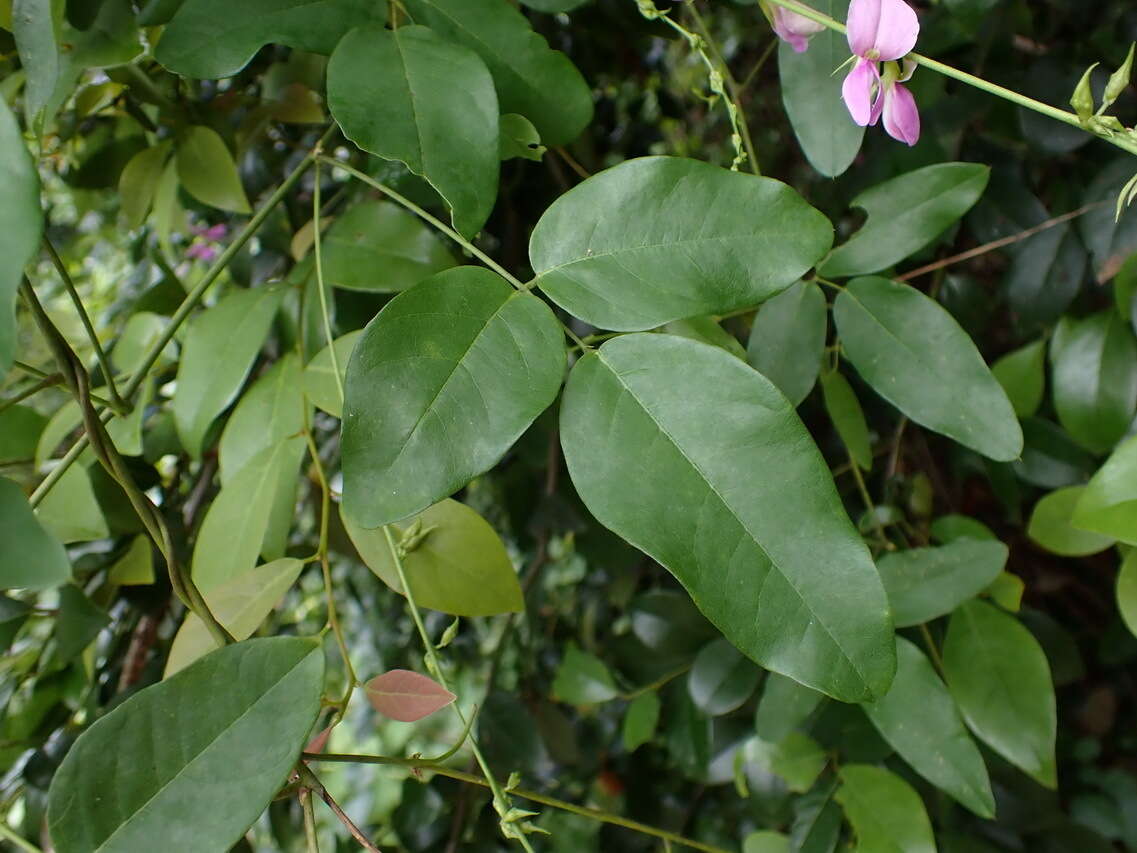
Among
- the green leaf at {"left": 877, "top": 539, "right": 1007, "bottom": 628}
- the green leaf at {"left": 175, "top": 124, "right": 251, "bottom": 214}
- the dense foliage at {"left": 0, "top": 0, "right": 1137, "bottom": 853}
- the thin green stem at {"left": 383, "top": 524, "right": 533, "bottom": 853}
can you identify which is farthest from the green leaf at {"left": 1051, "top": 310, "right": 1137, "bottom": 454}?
the green leaf at {"left": 175, "top": 124, "right": 251, "bottom": 214}

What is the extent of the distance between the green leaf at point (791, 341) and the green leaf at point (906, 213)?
3 centimetres

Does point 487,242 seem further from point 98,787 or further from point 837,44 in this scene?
point 98,787

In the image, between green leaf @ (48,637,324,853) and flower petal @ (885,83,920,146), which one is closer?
green leaf @ (48,637,324,853)

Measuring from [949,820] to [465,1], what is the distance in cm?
74

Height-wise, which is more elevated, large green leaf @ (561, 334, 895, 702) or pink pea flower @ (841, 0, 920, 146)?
pink pea flower @ (841, 0, 920, 146)

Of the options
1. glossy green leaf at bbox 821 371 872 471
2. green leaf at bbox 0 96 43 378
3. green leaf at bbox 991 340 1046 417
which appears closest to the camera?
green leaf at bbox 0 96 43 378

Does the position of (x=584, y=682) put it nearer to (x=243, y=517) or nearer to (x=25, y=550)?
(x=243, y=517)

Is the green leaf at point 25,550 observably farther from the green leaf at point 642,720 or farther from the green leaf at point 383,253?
the green leaf at point 642,720

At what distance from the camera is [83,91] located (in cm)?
68

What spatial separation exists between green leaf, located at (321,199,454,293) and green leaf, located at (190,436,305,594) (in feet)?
0.35

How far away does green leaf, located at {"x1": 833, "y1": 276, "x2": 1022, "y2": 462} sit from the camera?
473mm

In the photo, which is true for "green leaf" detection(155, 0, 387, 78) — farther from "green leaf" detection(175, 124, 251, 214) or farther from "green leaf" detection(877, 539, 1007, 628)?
"green leaf" detection(877, 539, 1007, 628)

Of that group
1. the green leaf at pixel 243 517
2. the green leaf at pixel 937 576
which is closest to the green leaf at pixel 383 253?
the green leaf at pixel 243 517

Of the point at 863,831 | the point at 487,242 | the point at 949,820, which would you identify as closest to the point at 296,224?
the point at 487,242
